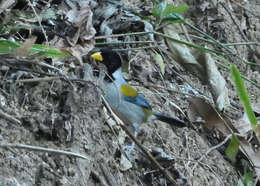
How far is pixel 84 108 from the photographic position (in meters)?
3.15

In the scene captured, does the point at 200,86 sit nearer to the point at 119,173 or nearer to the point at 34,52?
the point at 119,173

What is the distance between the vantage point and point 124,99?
4.37m

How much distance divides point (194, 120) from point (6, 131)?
1.95m

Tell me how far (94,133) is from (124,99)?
1248mm

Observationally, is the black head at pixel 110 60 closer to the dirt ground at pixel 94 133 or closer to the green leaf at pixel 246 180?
the dirt ground at pixel 94 133

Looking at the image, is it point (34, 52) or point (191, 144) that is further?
point (191, 144)

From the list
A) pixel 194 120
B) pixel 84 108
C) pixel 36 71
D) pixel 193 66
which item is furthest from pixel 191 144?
pixel 36 71

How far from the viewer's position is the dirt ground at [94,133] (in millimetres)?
2717

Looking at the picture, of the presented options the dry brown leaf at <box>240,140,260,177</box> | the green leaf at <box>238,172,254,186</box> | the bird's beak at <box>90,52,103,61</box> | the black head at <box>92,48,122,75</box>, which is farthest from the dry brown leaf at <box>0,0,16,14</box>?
the green leaf at <box>238,172,254,186</box>

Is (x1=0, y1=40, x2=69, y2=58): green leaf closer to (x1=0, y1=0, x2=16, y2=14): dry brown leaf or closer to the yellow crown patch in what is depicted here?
(x1=0, y1=0, x2=16, y2=14): dry brown leaf

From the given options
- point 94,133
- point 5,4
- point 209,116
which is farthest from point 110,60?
point 94,133

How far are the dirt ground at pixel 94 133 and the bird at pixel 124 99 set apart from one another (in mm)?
75

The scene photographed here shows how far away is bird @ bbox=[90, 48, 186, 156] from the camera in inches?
159

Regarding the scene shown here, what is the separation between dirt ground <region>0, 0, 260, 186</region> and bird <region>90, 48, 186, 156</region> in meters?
0.07
